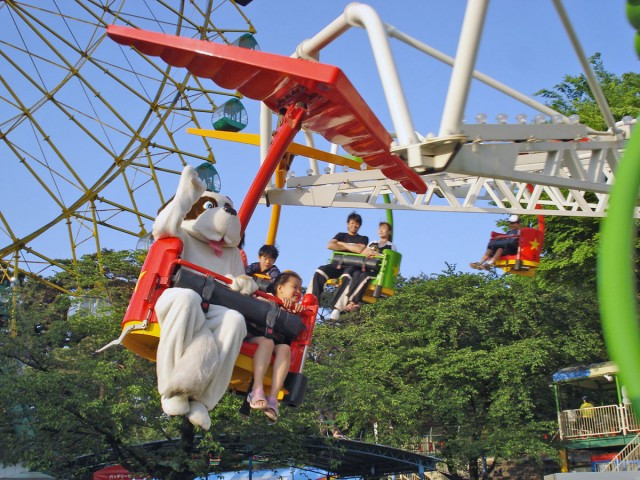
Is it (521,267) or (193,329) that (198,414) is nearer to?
(193,329)

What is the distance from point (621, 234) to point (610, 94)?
69.4ft

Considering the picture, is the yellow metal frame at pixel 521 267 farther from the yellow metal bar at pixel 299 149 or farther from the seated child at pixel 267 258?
the seated child at pixel 267 258

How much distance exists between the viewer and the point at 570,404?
31.9 metres

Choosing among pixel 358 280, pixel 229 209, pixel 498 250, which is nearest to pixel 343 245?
pixel 358 280

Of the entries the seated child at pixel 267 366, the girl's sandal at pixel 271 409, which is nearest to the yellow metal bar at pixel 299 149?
the seated child at pixel 267 366

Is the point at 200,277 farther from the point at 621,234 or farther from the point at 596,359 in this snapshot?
the point at 596,359

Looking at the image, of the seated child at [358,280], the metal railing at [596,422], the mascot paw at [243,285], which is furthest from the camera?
the metal railing at [596,422]

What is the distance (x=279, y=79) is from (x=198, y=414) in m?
2.44

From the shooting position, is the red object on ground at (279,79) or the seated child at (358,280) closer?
the red object on ground at (279,79)

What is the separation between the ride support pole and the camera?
6.50 m

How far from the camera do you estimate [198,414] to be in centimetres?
523

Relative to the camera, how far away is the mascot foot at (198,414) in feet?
17.1

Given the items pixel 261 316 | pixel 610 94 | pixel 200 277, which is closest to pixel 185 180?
pixel 200 277

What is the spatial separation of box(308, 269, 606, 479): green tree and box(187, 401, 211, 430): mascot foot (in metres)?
15.8
